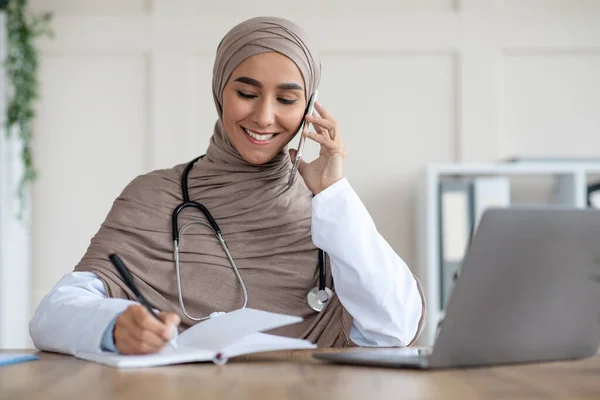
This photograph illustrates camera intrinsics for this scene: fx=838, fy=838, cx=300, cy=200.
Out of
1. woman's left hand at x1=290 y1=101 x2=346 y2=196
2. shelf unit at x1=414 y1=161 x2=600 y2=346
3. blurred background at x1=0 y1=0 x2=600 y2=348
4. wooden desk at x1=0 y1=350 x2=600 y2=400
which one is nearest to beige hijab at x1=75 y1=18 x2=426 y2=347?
woman's left hand at x1=290 y1=101 x2=346 y2=196

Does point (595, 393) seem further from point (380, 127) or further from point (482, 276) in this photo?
point (380, 127)

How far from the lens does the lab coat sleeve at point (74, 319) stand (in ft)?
4.16

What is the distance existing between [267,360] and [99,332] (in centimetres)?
27

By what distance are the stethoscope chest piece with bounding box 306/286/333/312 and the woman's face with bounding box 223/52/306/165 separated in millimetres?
311

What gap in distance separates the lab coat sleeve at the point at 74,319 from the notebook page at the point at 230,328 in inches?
4.8

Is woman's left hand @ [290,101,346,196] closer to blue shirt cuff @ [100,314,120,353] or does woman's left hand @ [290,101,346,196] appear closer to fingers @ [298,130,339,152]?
fingers @ [298,130,339,152]

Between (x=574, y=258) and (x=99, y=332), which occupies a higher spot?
(x=574, y=258)

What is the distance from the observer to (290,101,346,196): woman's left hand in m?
1.71

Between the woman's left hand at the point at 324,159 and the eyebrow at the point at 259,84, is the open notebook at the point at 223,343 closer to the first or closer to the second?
the woman's left hand at the point at 324,159

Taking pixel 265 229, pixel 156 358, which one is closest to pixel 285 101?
pixel 265 229

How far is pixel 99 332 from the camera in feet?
4.12

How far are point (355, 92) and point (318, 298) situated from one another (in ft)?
7.18

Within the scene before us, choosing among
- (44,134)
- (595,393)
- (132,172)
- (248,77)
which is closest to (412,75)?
(132,172)

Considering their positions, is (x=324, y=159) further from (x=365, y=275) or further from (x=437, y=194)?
(x=437, y=194)
